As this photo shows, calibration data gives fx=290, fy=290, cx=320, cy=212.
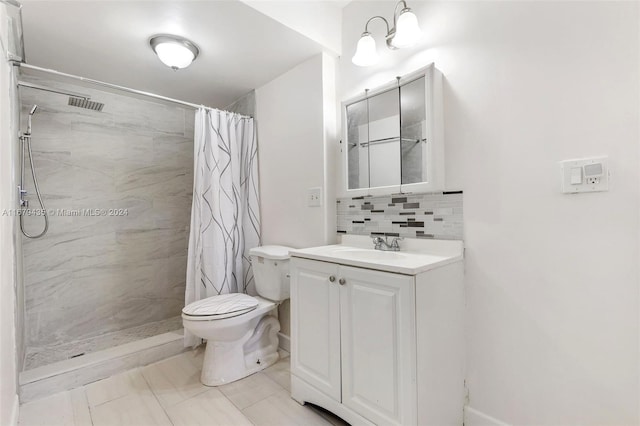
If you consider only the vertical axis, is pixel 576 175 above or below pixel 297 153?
below

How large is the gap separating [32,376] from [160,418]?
2.88ft

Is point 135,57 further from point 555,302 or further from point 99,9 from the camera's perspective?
point 555,302

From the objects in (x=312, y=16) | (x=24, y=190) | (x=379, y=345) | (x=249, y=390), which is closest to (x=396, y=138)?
(x=312, y=16)

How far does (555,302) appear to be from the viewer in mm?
1138

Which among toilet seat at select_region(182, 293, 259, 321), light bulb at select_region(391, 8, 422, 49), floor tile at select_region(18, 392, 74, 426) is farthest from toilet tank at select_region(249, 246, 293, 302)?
Answer: light bulb at select_region(391, 8, 422, 49)

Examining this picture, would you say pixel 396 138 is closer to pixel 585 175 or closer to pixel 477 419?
pixel 585 175

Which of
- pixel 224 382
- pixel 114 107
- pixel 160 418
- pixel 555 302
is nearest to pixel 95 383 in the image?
pixel 160 418

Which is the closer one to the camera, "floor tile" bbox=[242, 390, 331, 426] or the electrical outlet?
"floor tile" bbox=[242, 390, 331, 426]

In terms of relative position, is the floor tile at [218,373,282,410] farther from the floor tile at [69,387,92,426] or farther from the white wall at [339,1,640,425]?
the white wall at [339,1,640,425]

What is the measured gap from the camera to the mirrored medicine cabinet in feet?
4.64

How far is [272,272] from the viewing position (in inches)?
77.8

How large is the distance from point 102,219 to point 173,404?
1635mm

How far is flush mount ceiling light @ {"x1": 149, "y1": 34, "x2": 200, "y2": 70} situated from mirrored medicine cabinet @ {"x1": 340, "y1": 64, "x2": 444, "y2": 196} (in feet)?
3.38

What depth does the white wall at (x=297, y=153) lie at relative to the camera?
195cm
